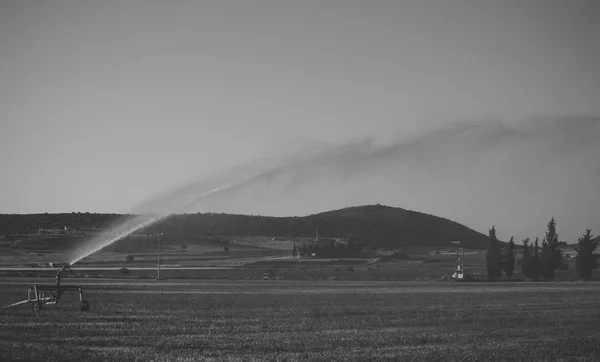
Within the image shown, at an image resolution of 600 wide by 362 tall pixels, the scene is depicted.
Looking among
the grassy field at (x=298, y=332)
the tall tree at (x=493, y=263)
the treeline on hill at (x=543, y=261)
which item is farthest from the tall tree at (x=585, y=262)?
the grassy field at (x=298, y=332)

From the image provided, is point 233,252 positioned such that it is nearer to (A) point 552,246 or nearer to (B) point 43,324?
(A) point 552,246

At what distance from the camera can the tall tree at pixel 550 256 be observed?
355ft

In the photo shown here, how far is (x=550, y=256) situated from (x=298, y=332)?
9014 cm

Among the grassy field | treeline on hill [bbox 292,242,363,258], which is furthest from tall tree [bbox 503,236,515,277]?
the grassy field

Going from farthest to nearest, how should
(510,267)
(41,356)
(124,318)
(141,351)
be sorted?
1. (510,267)
2. (124,318)
3. (141,351)
4. (41,356)

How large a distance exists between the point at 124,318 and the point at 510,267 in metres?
90.0

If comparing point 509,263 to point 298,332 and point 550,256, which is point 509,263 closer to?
point 550,256

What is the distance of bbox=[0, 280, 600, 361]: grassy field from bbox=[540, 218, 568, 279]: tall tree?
67899mm

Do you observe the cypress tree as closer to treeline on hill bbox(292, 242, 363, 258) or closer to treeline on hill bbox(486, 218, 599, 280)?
treeline on hill bbox(486, 218, 599, 280)

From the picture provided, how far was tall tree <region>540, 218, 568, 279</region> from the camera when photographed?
4259 inches

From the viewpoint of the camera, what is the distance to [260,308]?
134ft

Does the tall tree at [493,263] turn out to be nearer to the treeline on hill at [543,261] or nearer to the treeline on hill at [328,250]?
the treeline on hill at [543,261]

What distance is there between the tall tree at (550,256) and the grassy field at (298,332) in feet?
223

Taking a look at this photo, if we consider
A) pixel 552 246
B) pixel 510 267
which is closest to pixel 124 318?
pixel 510 267
